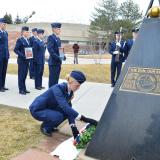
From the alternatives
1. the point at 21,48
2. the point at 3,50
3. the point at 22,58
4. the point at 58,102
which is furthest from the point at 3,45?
the point at 58,102

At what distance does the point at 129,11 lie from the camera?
180ft

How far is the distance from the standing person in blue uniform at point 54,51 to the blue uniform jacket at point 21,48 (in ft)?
2.96

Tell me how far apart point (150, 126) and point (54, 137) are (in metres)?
1.59

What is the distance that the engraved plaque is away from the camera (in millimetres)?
4457

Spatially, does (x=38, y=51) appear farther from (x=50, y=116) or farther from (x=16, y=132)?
(x=50, y=116)

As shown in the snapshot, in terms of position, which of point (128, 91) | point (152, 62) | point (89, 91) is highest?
point (152, 62)

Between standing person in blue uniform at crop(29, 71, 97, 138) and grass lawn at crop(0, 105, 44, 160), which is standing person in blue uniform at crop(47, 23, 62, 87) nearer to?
grass lawn at crop(0, 105, 44, 160)

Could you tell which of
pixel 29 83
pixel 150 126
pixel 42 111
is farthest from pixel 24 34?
pixel 150 126

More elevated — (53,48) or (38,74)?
(53,48)

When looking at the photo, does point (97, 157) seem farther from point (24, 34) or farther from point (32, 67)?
point (32, 67)

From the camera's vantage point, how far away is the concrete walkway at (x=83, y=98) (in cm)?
738

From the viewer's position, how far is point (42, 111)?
209 inches

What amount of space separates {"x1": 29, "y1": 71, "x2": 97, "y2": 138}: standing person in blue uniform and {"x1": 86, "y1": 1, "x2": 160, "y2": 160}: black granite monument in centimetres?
56

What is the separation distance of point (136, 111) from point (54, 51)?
4023mm
